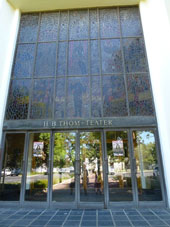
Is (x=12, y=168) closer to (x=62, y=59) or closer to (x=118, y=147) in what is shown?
(x=118, y=147)

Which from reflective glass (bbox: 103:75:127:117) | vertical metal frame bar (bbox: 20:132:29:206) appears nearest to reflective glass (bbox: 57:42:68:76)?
reflective glass (bbox: 103:75:127:117)

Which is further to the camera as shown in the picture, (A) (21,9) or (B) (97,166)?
(A) (21,9)

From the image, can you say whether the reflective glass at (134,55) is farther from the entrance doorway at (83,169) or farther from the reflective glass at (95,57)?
the entrance doorway at (83,169)

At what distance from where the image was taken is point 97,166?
16.1ft

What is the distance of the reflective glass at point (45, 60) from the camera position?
600 centimetres

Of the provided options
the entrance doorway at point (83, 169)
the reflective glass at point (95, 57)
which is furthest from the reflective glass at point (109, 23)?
the entrance doorway at point (83, 169)

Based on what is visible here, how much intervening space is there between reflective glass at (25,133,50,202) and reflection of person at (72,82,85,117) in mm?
1286

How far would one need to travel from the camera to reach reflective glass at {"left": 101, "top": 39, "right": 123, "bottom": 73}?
19.2 ft

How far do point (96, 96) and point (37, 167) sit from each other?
310 cm

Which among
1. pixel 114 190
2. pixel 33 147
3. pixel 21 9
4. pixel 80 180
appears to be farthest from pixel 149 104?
pixel 21 9

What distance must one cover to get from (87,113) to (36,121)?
178cm

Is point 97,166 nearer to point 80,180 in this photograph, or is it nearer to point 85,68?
point 80,180

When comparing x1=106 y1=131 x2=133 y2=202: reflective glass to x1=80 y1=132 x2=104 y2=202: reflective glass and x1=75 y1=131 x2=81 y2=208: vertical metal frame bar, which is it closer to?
x1=80 y1=132 x2=104 y2=202: reflective glass

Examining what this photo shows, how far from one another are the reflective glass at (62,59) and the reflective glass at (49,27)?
1.74 ft
